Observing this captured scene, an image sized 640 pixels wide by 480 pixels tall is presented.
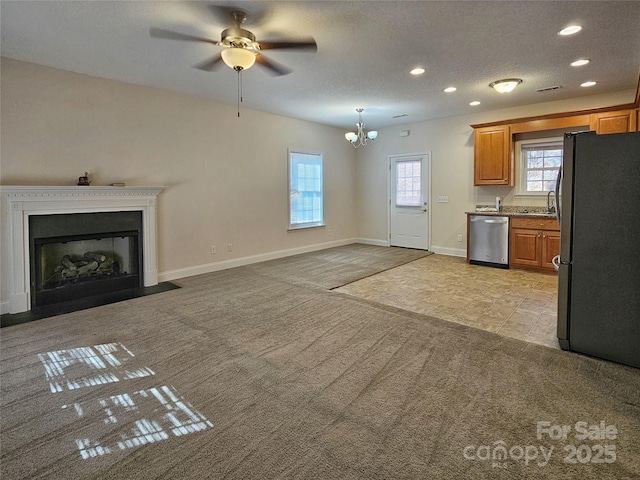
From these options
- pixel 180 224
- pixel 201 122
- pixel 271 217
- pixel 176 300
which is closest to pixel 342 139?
pixel 271 217

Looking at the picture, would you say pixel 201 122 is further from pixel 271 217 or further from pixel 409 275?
pixel 409 275

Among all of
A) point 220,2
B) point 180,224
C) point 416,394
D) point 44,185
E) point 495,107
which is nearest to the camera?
point 416,394

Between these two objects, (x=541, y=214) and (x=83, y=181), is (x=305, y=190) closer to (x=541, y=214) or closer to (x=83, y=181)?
(x=83, y=181)

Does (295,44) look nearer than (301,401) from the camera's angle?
No

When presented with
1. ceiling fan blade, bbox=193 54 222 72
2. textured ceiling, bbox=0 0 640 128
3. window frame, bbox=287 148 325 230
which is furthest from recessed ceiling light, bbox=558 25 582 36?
window frame, bbox=287 148 325 230

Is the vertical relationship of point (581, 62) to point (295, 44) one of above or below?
above

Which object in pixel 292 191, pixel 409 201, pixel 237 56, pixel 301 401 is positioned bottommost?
pixel 301 401

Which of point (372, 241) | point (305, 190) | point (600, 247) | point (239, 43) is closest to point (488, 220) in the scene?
point (372, 241)

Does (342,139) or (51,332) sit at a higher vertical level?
(342,139)

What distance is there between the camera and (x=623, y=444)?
1.83 m

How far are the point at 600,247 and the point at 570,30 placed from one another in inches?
81.7

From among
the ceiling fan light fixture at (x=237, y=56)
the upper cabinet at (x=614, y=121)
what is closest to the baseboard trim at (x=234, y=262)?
the ceiling fan light fixture at (x=237, y=56)

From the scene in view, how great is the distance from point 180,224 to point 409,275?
3.69m

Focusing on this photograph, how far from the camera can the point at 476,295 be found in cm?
448
